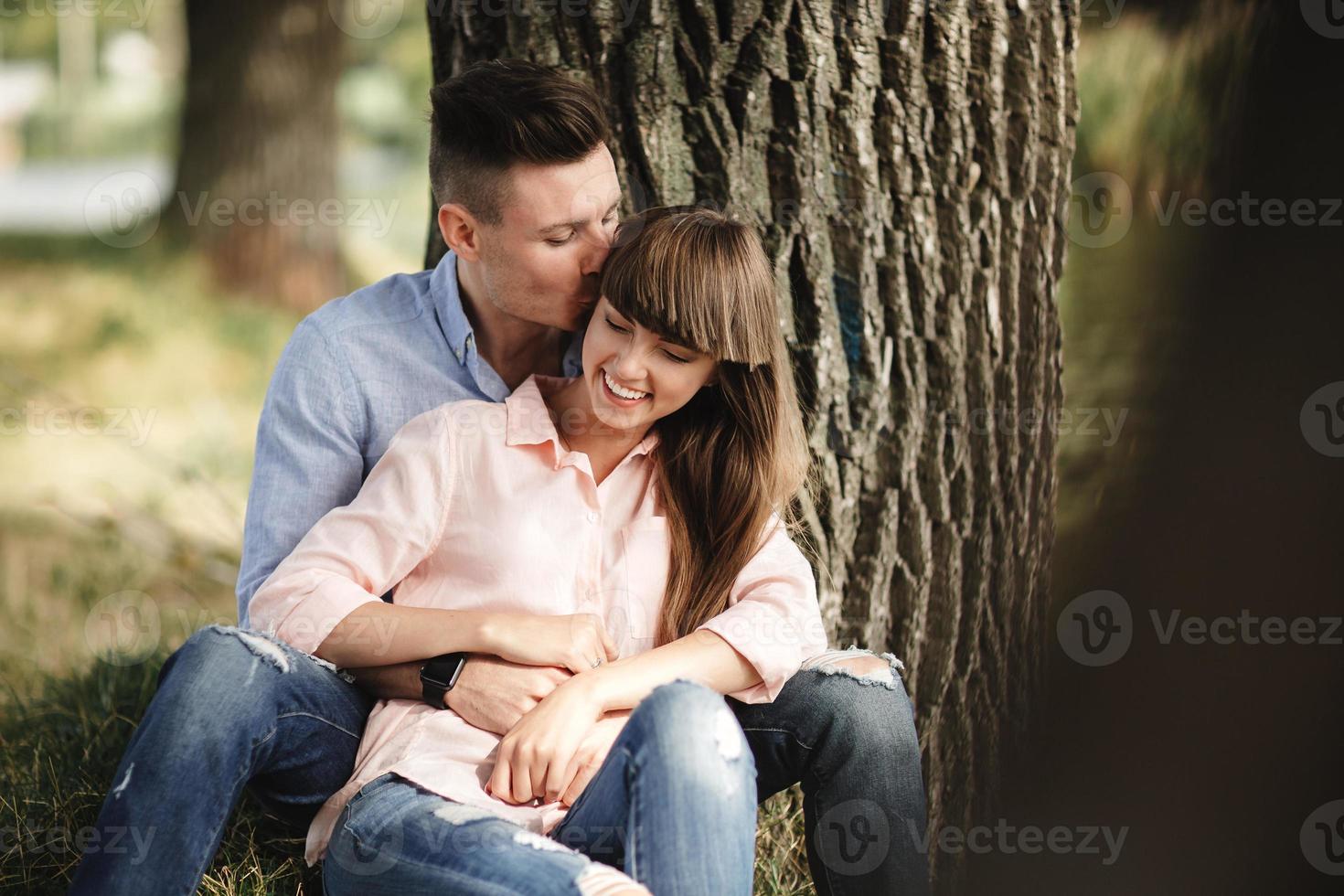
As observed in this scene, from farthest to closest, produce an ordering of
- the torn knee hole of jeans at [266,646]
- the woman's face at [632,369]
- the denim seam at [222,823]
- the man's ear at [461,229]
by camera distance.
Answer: the man's ear at [461,229] < the woman's face at [632,369] < the torn knee hole of jeans at [266,646] < the denim seam at [222,823]

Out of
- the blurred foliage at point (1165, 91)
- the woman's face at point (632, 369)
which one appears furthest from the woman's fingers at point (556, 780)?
the blurred foliage at point (1165, 91)

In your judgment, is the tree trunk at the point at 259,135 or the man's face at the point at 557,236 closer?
the man's face at the point at 557,236

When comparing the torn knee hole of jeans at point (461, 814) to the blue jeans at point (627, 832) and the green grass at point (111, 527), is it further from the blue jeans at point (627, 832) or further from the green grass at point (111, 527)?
the green grass at point (111, 527)

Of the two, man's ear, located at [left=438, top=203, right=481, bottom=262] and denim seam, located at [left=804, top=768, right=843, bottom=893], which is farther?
man's ear, located at [left=438, top=203, right=481, bottom=262]

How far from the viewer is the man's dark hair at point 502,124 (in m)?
2.12

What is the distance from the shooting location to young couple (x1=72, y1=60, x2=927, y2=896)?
5.45 feet

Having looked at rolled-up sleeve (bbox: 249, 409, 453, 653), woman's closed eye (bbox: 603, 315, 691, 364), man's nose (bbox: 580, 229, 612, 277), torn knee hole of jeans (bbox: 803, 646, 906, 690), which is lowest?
torn knee hole of jeans (bbox: 803, 646, 906, 690)

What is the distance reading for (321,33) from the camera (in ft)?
22.9

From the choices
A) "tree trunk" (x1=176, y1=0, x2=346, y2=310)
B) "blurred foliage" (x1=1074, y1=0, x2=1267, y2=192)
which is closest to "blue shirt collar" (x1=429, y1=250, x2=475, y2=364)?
"blurred foliage" (x1=1074, y1=0, x2=1267, y2=192)

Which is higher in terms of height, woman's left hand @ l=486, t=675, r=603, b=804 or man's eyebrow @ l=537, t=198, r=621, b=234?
man's eyebrow @ l=537, t=198, r=621, b=234

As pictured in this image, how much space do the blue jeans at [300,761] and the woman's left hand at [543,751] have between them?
6 cm

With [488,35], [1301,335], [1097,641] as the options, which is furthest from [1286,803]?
[488,35]

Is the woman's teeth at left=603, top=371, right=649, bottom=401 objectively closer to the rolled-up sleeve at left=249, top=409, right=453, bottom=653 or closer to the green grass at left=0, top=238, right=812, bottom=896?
the rolled-up sleeve at left=249, top=409, right=453, bottom=653

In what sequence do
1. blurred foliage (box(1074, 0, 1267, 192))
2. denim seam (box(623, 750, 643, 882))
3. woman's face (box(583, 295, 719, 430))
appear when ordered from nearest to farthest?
denim seam (box(623, 750, 643, 882))
woman's face (box(583, 295, 719, 430))
blurred foliage (box(1074, 0, 1267, 192))
